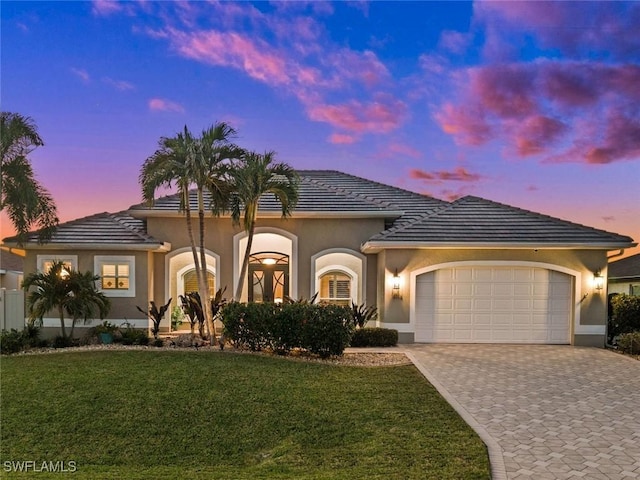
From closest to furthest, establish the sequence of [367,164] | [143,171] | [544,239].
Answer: [143,171], [544,239], [367,164]

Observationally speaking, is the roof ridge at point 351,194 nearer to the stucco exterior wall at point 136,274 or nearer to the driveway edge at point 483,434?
the stucco exterior wall at point 136,274

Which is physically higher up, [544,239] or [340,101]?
[340,101]

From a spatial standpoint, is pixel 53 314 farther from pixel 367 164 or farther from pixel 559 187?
pixel 559 187

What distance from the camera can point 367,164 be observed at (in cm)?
2062

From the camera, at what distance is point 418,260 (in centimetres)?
1433

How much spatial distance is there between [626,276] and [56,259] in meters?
28.3

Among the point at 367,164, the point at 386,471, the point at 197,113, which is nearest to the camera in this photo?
the point at 386,471

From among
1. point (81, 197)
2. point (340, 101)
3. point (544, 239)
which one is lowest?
point (544, 239)

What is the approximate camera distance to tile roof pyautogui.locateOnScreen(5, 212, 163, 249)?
14477 millimetres

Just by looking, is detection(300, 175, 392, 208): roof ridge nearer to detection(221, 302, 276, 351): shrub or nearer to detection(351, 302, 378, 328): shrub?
detection(351, 302, 378, 328): shrub

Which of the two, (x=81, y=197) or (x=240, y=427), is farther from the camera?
(x=81, y=197)

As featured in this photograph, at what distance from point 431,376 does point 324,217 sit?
789cm

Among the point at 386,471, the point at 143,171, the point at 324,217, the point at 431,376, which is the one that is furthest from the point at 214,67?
the point at 386,471

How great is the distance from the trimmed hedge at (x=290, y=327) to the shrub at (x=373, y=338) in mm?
2129
